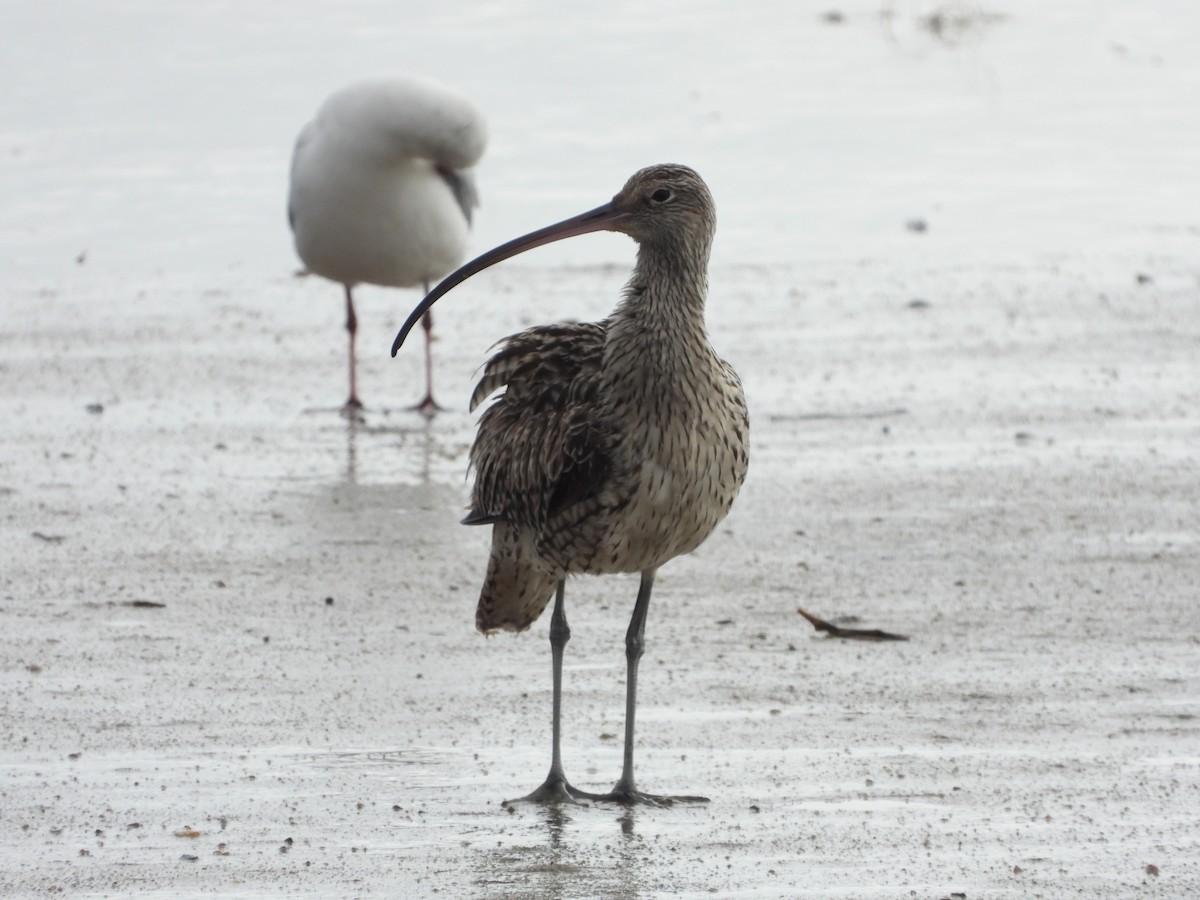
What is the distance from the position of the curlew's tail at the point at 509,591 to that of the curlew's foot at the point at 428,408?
3871 millimetres

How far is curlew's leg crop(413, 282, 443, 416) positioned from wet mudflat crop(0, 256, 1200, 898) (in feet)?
0.25

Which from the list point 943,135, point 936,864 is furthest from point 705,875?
point 943,135

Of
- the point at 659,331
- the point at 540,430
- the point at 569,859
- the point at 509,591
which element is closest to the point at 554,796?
the point at 569,859

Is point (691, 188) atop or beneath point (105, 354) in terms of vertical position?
atop

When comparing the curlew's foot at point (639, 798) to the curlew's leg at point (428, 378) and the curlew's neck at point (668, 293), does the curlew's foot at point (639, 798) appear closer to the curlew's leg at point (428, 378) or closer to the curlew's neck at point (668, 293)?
the curlew's neck at point (668, 293)

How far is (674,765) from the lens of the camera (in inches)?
214

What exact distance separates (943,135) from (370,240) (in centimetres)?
633

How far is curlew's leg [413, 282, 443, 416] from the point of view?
9.49 m

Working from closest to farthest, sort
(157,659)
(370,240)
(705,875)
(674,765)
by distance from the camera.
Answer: (705,875) → (674,765) → (157,659) → (370,240)

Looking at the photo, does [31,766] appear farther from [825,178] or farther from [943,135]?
[943,135]

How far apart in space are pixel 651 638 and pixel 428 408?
10.7ft

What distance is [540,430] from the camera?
206 inches

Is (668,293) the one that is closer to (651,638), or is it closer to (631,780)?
(631,780)

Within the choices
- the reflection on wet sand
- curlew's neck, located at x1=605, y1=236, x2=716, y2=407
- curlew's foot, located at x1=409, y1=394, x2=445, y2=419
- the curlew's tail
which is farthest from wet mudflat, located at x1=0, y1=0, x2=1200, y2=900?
curlew's neck, located at x1=605, y1=236, x2=716, y2=407
